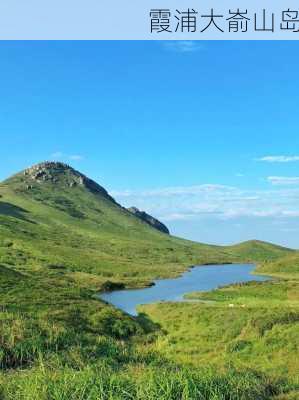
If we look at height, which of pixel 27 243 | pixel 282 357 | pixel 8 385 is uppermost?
pixel 27 243

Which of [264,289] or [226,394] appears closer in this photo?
[226,394]

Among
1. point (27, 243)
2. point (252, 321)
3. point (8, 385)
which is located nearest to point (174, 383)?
point (8, 385)

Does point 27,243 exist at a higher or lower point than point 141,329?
higher

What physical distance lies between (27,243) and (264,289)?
11008cm

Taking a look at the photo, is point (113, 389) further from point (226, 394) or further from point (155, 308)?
point (155, 308)

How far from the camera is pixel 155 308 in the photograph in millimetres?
71875

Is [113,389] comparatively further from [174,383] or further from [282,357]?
[282,357]

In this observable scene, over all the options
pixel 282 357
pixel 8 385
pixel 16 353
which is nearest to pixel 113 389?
pixel 8 385

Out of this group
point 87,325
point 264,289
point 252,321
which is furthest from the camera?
point 264,289

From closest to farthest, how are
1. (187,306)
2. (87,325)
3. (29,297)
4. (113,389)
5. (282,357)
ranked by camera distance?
(113,389) < (282,357) < (87,325) < (29,297) < (187,306)

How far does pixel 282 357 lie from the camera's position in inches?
1606

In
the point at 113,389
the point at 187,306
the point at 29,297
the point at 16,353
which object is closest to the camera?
the point at 113,389

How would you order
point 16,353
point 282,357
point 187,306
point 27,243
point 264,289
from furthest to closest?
point 27,243, point 264,289, point 187,306, point 282,357, point 16,353

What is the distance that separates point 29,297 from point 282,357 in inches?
1207
